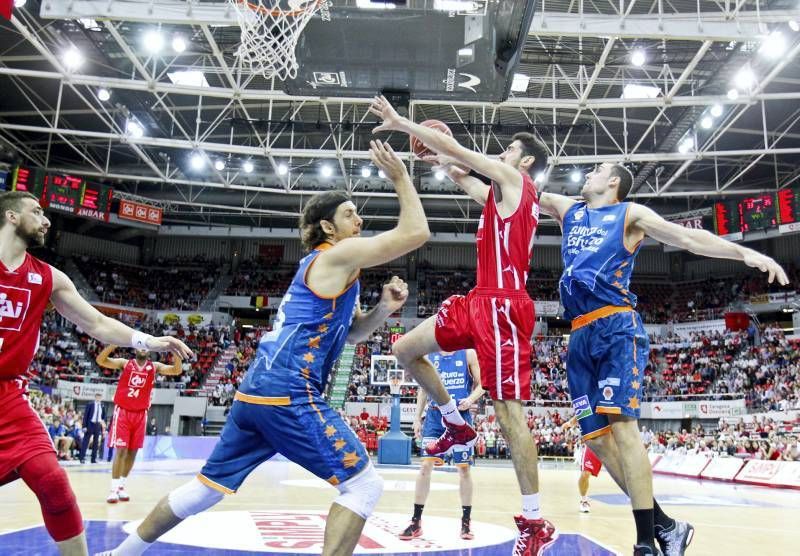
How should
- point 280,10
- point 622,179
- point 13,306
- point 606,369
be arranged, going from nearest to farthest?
point 13,306, point 606,369, point 622,179, point 280,10

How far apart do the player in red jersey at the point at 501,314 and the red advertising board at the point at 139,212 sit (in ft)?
93.3

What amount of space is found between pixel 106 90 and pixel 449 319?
66.7 feet

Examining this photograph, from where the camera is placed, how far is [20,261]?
3680 millimetres

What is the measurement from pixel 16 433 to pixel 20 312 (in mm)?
671

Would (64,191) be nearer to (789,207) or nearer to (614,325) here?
(614,325)

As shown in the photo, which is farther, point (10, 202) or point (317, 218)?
point (10, 202)

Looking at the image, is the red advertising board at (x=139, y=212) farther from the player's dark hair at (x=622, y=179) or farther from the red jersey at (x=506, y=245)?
the player's dark hair at (x=622, y=179)

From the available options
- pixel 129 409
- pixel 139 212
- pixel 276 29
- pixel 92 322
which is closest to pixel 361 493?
pixel 92 322

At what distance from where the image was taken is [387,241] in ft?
10.5

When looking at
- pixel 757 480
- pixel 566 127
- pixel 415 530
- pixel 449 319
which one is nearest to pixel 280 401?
pixel 449 319

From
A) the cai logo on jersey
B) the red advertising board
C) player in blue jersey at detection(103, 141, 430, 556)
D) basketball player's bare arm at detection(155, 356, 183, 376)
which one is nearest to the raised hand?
player in blue jersey at detection(103, 141, 430, 556)

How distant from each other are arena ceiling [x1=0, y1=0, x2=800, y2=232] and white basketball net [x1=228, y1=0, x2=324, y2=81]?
16.6 feet

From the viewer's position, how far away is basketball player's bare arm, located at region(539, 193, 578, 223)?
4707mm

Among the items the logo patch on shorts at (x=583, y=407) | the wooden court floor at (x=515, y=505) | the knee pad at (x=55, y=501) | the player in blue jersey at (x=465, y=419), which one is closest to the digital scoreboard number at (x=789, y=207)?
the wooden court floor at (x=515, y=505)
